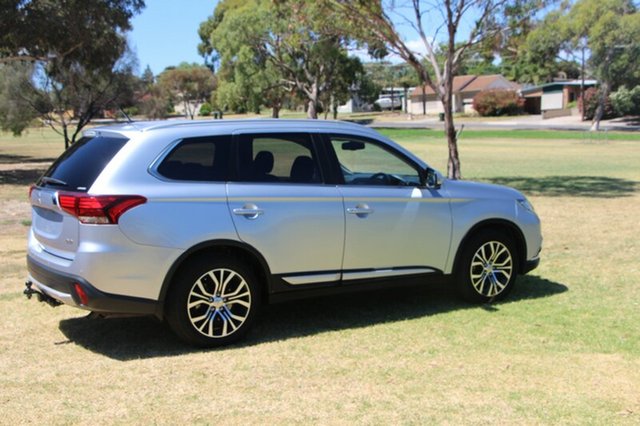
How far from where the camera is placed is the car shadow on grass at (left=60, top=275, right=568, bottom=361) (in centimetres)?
578

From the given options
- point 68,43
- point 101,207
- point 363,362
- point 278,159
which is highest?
point 68,43

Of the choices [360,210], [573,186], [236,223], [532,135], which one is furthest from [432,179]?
[532,135]

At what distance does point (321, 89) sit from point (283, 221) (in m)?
50.2

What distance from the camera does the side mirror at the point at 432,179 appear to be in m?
6.55

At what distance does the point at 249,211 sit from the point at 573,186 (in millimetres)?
14618

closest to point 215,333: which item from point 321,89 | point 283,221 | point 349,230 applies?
point 283,221

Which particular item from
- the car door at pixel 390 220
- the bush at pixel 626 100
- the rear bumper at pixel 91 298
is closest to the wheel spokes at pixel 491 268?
the car door at pixel 390 220

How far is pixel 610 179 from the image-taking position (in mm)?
20094

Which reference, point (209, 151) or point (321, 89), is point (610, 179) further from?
point (321, 89)

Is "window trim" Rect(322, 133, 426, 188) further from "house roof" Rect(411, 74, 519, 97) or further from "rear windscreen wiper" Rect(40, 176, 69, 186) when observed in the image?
"house roof" Rect(411, 74, 519, 97)

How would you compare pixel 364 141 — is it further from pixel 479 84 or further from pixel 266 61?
pixel 479 84

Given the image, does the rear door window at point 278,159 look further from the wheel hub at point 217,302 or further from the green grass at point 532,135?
the green grass at point 532,135

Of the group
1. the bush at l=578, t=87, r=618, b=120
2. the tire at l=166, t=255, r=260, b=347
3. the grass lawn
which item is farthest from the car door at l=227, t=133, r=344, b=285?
the bush at l=578, t=87, r=618, b=120

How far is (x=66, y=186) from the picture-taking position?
17.9 ft
